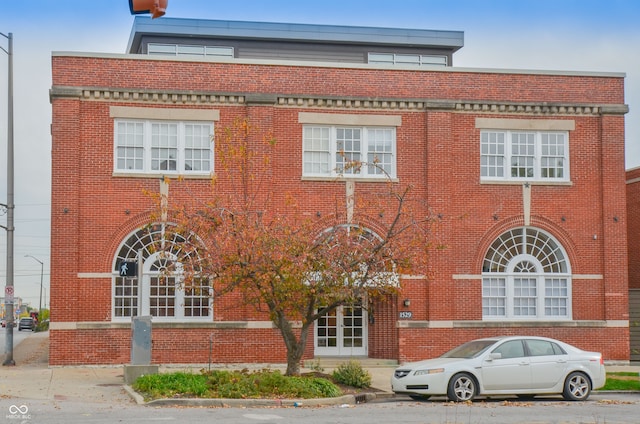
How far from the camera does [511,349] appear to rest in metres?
20.4

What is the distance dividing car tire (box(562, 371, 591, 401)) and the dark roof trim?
21931 mm

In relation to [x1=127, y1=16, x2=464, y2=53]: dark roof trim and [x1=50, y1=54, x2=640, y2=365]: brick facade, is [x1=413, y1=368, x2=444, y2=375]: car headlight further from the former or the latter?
[x1=127, y1=16, x2=464, y2=53]: dark roof trim

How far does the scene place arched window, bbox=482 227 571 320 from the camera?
97.5ft

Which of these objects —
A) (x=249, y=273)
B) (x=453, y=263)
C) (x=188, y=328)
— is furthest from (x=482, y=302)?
(x=249, y=273)

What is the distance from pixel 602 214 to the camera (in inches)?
1187

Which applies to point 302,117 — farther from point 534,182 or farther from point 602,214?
point 602,214

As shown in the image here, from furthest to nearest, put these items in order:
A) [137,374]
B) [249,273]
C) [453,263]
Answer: [453,263], [137,374], [249,273]

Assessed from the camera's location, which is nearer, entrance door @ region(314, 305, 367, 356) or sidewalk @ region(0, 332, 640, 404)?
sidewalk @ region(0, 332, 640, 404)

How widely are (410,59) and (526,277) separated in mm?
13666

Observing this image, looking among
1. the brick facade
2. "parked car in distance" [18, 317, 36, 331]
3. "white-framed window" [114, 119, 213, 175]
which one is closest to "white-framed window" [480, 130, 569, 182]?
the brick facade

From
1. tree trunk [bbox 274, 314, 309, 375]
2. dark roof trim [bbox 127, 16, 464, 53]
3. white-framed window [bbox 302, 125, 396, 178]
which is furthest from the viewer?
dark roof trim [bbox 127, 16, 464, 53]

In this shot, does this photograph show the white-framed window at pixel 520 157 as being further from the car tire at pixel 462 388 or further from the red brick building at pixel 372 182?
the car tire at pixel 462 388

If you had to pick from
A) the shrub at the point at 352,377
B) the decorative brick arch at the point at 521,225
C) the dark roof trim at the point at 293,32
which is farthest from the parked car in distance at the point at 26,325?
the shrub at the point at 352,377

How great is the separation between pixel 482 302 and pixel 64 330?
12090 millimetres
